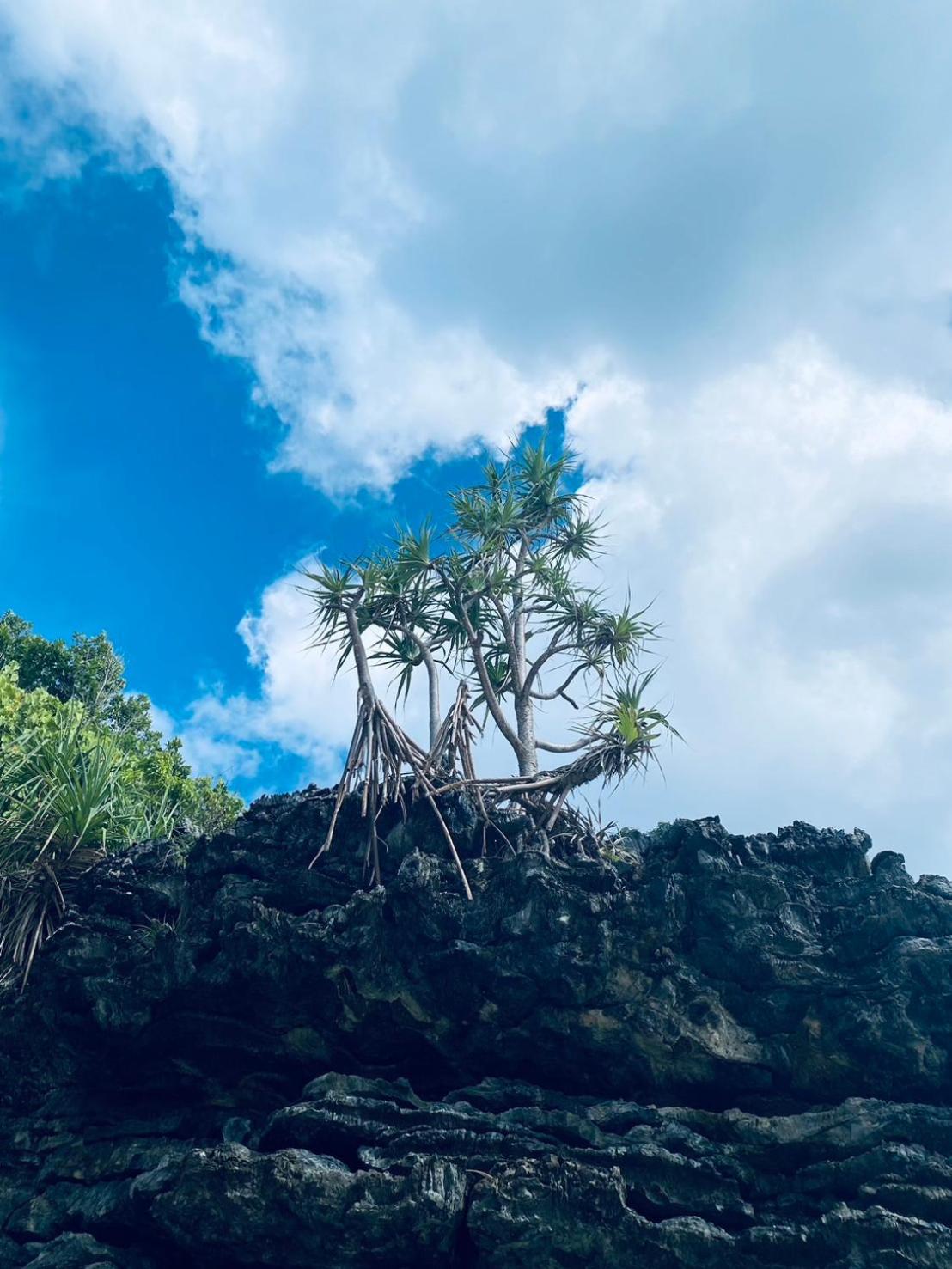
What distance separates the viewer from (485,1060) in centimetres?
877

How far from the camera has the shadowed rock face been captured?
7117 millimetres

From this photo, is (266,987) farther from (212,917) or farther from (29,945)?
(29,945)

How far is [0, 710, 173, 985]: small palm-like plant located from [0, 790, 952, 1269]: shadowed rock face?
2.22ft

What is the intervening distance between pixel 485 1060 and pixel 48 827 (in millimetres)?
5228

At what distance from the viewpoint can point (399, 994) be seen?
8.74 metres

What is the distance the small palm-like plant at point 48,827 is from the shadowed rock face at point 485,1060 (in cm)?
68

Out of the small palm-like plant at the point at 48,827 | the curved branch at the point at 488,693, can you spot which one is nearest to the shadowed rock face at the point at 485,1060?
the small palm-like plant at the point at 48,827

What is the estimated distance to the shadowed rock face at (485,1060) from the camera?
7.12 meters

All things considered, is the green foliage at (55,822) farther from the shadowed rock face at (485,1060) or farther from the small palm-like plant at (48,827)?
the shadowed rock face at (485,1060)

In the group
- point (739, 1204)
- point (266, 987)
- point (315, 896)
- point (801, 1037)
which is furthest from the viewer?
point (315, 896)

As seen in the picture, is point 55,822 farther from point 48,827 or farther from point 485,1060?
point 485,1060

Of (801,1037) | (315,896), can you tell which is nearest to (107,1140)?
(315,896)

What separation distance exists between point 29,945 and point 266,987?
284cm

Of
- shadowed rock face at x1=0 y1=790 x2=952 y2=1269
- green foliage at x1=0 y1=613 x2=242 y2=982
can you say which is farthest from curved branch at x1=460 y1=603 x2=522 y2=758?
green foliage at x1=0 y1=613 x2=242 y2=982
